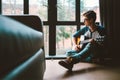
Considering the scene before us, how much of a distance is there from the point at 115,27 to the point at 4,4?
210cm

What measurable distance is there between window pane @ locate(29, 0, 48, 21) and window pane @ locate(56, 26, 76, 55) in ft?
1.18

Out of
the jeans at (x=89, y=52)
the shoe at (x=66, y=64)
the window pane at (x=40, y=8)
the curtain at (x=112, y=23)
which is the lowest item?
the shoe at (x=66, y=64)

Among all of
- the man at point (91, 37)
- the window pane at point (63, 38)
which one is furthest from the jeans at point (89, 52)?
the window pane at point (63, 38)

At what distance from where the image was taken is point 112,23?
379 cm

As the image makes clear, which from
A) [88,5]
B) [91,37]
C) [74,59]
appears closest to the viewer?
[74,59]

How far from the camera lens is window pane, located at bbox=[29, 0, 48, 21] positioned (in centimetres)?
422

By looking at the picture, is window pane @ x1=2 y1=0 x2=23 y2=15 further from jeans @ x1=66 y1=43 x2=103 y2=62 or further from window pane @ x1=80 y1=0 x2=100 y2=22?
jeans @ x1=66 y1=43 x2=103 y2=62

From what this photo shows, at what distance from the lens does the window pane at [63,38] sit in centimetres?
426

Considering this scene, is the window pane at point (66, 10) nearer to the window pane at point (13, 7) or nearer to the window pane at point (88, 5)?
the window pane at point (88, 5)

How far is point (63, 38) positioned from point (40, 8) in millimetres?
738

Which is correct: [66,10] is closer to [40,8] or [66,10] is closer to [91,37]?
[40,8]

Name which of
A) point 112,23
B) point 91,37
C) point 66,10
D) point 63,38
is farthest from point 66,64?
point 66,10

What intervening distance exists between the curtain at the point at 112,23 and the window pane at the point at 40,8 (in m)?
1.07

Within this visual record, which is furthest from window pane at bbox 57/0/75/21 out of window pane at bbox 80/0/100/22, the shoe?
the shoe
